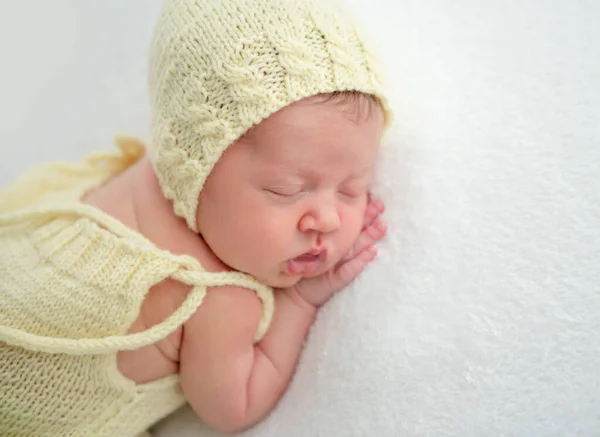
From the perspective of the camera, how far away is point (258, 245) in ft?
3.49

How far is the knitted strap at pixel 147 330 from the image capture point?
103cm

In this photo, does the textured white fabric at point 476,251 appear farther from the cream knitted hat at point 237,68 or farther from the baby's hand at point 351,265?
the cream knitted hat at point 237,68

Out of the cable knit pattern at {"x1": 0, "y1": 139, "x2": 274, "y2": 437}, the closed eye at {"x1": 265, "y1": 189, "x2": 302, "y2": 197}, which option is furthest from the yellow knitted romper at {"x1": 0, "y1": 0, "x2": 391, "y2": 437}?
the closed eye at {"x1": 265, "y1": 189, "x2": 302, "y2": 197}

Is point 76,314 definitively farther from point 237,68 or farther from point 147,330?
point 237,68

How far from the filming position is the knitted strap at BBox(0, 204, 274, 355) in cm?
103

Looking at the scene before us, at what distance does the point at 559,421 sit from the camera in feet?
2.93

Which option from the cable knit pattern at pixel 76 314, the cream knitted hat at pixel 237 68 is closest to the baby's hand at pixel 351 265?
the cable knit pattern at pixel 76 314

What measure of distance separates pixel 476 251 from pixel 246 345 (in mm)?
446

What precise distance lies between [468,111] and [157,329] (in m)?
0.69

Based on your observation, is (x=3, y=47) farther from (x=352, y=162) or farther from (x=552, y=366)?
(x=552, y=366)

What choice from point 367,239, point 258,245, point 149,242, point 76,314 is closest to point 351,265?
point 367,239

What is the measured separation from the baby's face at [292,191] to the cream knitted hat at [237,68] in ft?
0.10

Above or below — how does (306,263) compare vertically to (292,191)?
below

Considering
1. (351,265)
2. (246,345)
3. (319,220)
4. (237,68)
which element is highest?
(237,68)
